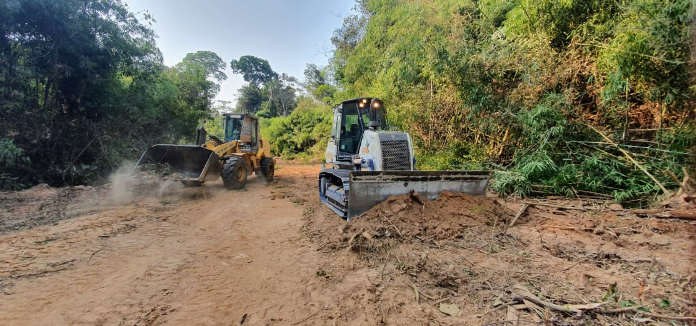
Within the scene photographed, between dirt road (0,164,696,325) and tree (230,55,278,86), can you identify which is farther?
tree (230,55,278,86)

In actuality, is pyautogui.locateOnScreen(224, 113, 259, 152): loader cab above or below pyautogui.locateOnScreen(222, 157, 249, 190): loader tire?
above

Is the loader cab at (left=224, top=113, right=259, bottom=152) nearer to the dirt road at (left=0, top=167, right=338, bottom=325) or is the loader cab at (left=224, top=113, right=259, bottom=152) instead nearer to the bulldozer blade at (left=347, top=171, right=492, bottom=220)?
the dirt road at (left=0, top=167, right=338, bottom=325)

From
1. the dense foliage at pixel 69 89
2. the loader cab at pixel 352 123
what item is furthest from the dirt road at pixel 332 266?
the dense foliage at pixel 69 89

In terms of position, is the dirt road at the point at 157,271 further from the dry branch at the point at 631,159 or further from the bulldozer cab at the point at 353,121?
the dry branch at the point at 631,159

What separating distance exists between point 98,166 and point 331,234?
8.48 m

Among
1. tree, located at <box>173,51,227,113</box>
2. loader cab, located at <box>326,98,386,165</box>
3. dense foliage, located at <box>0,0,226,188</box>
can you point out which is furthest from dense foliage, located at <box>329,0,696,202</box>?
tree, located at <box>173,51,227,113</box>

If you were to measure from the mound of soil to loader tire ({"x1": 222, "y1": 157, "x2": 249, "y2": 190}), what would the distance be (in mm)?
4896

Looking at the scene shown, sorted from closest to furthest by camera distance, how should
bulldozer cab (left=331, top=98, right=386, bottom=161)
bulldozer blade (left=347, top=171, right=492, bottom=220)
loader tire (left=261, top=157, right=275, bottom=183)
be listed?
bulldozer blade (left=347, top=171, right=492, bottom=220)
bulldozer cab (left=331, top=98, right=386, bottom=161)
loader tire (left=261, top=157, right=275, bottom=183)

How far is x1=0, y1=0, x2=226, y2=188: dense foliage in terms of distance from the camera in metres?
7.49

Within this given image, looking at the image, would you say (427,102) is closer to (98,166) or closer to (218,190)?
(218,190)

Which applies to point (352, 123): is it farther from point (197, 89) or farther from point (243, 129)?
point (197, 89)

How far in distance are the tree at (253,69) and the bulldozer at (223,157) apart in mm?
44541

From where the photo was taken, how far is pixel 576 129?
20.3 ft

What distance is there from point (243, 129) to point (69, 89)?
15.9 ft
